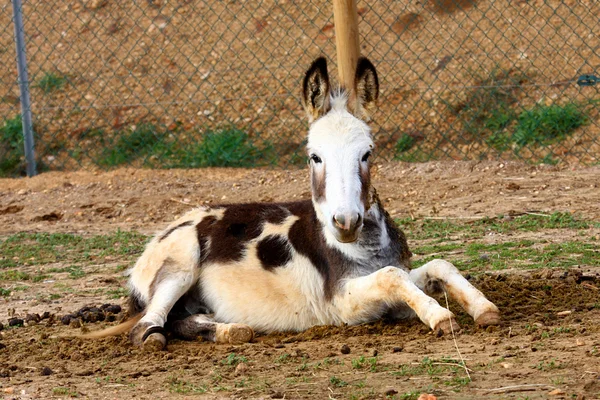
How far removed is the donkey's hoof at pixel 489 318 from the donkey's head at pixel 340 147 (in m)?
0.76

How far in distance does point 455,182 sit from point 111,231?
3.58 metres

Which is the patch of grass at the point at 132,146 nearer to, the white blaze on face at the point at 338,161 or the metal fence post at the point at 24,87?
the metal fence post at the point at 24,87

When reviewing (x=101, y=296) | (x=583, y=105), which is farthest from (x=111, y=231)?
(x=583, y=105)

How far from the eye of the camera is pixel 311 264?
16.6ft

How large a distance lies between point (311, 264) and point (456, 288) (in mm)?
851

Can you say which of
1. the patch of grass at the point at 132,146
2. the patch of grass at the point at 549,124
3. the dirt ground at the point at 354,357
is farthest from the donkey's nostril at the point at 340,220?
the patch of grass at the point at 132,146

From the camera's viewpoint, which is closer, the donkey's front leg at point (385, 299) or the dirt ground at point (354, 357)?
the dirt ground at point (354, 357)

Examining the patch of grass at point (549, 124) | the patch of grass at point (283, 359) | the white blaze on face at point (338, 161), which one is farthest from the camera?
the patch of grass at point (549, 124)

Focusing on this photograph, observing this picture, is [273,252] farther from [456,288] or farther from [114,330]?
[456,288]

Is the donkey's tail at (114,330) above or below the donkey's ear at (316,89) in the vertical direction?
below

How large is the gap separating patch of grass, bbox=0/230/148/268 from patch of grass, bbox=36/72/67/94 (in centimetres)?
496

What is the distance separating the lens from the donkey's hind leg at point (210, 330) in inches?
190

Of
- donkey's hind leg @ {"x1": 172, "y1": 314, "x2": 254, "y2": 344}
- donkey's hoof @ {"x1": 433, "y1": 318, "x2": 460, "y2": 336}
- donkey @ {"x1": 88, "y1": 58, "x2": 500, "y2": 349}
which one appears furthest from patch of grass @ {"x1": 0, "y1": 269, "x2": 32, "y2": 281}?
donkey's hoof @ {"x1": 433, "y1": 318, "x2": 460, "y2": 336}

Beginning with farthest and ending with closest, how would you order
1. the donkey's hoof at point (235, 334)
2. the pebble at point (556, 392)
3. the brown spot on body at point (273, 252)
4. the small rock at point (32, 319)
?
1. the small rock at point (32, 319)
2. the brown spot on body at point (273, 252)
3. the donkey's hoof at point (235, 334)
4. the pebble at point (556, 392)
